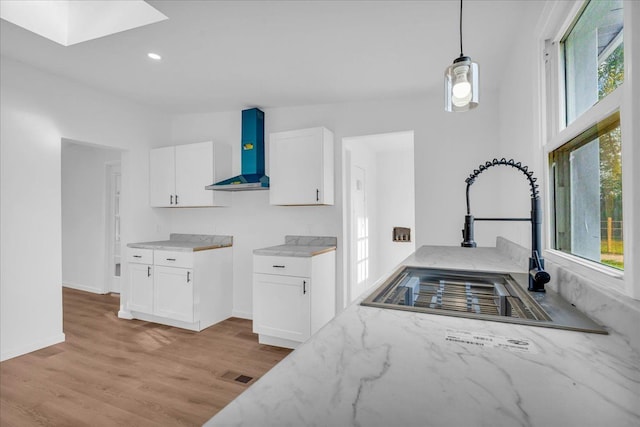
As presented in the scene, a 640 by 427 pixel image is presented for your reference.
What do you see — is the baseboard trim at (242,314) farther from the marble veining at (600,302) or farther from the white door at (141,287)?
the marble veining at (600,302)

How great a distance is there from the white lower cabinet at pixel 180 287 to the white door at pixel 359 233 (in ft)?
5.21

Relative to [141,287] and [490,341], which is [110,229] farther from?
[490,341]

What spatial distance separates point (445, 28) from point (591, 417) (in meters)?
2.33

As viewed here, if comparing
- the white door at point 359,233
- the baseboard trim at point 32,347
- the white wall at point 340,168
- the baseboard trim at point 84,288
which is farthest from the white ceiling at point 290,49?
the baseboard trim at point 84,288

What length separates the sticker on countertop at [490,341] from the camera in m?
0.65

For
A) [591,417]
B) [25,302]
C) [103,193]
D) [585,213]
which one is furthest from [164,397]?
[103,193]

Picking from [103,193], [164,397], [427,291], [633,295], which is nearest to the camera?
[633,295]

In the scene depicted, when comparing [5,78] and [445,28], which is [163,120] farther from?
[445,28]

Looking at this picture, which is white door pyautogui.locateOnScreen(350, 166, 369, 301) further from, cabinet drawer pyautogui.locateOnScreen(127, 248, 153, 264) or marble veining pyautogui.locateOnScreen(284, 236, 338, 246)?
cabinet drawer pyautogui.locateOnScreen(127, 248, 153, 264)

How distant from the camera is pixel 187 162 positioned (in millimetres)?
Result: 3844

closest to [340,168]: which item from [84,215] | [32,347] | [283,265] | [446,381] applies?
[283,265]

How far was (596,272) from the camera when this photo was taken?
1.00 m

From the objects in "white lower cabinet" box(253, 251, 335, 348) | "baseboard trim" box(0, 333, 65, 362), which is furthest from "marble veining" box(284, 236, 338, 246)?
"baseboard trim" box(0, 333, 65, 362)

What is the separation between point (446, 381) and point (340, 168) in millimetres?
3110
